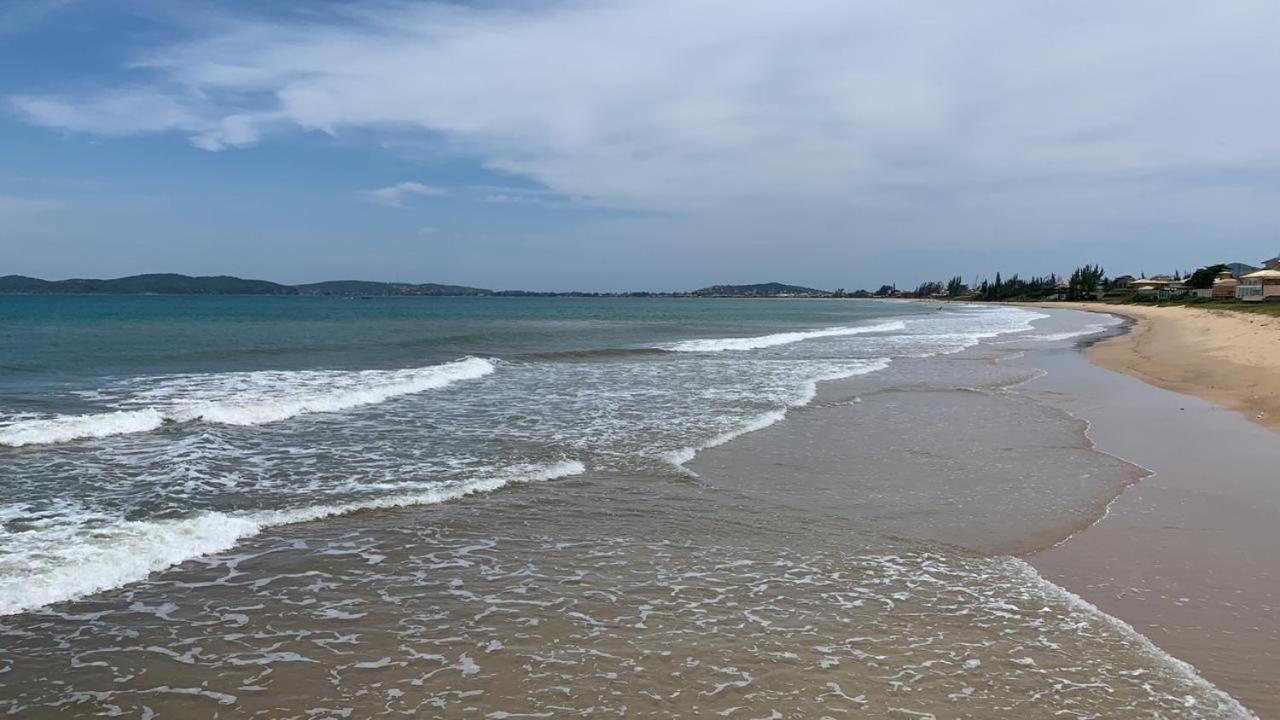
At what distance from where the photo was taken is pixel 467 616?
6.18m

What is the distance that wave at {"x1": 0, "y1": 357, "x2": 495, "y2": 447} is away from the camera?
45.3 ft

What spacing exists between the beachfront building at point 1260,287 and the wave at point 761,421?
66.6m

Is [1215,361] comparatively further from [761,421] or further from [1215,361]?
[761,421]

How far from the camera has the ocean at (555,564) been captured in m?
5.07

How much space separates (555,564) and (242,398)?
13.5m

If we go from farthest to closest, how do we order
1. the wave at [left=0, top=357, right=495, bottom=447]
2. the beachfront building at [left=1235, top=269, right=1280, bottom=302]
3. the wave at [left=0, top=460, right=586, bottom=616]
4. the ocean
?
the beachfront building at [left=1235, top=269, right=1280, bottom=302] → the wave at [left=0, top=357, right=495, bottom=447] → the wave at [left=0, top=460, right=586, bottom=616] → the ocean

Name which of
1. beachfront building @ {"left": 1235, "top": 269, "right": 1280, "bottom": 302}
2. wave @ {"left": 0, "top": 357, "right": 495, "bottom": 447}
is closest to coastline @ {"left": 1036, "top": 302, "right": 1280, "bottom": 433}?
wave @ {"left": 0, "top": 357, "right": 495, "bottom": 447}

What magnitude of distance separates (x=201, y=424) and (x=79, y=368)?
14011 millimetres

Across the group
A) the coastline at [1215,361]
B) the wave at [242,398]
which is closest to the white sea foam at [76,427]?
the wave at [242,398]

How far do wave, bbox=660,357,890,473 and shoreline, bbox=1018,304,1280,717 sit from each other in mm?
5405

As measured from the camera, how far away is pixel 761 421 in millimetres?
15328

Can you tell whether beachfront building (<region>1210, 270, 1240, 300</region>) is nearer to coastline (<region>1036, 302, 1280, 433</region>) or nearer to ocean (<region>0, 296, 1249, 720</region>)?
coastline (<region>1036, 302, 1280, 433</region>)

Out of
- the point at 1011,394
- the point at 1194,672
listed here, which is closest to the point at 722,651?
the point at 1194,672

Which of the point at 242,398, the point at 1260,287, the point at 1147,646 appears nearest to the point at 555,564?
the point at 1147,646
